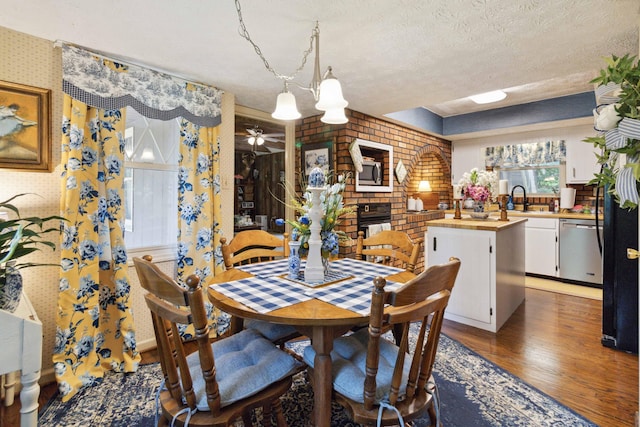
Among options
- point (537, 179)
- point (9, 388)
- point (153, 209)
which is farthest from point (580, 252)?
point (9, 388)

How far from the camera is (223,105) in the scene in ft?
9.61

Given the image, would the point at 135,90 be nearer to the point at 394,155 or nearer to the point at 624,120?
the point at 624,120

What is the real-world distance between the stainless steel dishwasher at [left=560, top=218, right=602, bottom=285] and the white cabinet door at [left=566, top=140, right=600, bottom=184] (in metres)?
0.67

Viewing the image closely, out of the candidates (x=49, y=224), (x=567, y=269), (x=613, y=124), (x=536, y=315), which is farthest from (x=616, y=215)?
(x=49, y=224)

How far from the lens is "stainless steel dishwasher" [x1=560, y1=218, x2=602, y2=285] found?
12.9ft

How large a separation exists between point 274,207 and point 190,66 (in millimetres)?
1780

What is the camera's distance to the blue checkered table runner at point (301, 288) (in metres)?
1.27

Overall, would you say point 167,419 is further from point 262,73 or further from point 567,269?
point 567,269

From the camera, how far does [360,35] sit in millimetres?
1931

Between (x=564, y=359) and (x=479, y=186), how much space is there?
5.15 ft

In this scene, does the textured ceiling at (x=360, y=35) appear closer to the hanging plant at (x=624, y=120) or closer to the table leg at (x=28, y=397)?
the hanging plant at (x=624, y=120)

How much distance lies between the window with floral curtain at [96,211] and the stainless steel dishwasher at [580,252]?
473cm

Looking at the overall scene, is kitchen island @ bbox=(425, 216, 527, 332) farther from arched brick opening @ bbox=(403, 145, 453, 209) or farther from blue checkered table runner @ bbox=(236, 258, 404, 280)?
arched brick opening @ bbox=(403, 145, 453, 209)

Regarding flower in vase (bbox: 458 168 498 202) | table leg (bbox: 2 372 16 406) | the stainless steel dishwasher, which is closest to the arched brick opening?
the stainless steel dishwasher
